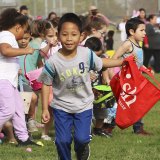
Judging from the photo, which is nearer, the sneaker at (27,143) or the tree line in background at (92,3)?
the sneaker at (27,143)

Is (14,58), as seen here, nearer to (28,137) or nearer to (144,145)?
(28,137)

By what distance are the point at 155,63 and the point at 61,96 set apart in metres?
14.8

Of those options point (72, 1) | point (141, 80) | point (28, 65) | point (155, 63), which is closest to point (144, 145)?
point (141, 80)

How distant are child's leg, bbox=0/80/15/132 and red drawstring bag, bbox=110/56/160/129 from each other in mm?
1241

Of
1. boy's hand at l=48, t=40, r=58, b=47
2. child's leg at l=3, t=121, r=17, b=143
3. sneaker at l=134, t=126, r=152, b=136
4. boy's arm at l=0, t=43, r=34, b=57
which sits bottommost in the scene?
sneaker at l=134, t=126, r=152, b=136

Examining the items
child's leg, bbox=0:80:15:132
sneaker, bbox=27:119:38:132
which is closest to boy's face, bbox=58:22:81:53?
child's leg, bbox=0:80:15:132

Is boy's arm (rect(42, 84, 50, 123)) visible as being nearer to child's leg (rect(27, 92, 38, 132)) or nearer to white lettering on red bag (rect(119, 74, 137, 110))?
white lettering on red bag (rect(119, 74, 137, 110))

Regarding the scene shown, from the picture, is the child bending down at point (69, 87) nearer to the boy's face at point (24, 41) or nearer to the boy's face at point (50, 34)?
the boy's face at point (24, 41)

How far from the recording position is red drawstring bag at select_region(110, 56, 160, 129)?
7.82 meters

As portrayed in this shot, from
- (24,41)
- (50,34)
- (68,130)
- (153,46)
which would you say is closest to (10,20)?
(24,41)

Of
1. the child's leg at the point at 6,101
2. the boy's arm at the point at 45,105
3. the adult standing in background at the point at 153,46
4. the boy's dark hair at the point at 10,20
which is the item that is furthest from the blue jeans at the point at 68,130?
the adult standing in background at the point at 153,46

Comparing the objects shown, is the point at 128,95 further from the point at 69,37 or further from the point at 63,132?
the point at 69,37

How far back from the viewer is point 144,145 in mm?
8734

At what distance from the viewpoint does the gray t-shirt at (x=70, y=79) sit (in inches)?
261
